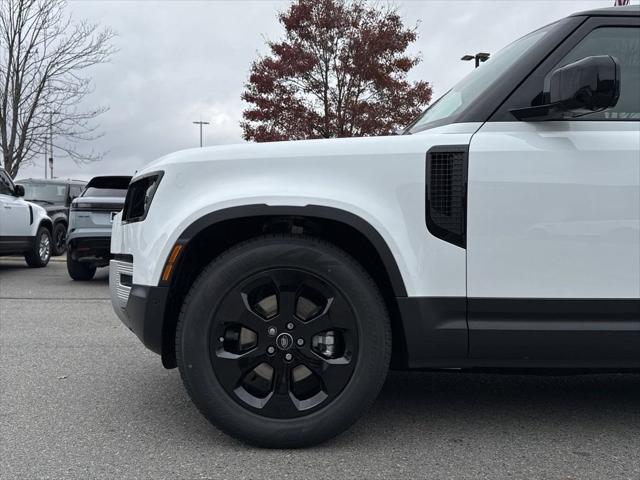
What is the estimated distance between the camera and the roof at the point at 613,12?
2498 millimetres

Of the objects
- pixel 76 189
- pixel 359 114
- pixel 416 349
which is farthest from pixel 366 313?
pixel 76 189

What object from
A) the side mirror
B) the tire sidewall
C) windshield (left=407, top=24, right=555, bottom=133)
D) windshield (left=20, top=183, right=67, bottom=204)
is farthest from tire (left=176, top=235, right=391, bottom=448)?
windshield (left=20, top=183, right=67, bottom=204)

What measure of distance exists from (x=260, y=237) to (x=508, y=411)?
163 centimetres

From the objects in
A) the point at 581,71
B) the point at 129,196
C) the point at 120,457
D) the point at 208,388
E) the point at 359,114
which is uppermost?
the point at 359,114

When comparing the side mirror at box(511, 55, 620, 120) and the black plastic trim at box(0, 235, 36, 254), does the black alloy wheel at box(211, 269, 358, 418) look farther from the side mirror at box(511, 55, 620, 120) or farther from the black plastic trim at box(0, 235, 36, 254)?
the black plastic trim at box(0, 235, 36, 254)

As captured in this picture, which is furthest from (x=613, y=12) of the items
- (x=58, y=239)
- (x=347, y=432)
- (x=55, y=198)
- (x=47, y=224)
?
(x=55, y=198)

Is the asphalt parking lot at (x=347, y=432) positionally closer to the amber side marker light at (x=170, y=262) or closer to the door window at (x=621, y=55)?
the amber side marker light at (x=170, y=262)

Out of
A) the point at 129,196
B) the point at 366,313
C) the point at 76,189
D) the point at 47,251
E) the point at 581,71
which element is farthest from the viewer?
the point at 76,189

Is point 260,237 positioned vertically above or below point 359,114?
below

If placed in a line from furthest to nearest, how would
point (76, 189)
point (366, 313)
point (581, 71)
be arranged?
1. point (76, 189)
2. point (366, 313)
3. point (581, 71)

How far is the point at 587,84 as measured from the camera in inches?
84.0

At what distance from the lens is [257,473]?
7.25 ft

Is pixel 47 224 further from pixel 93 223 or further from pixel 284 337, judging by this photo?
pixel 284 337

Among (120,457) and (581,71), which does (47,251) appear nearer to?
(120,457)
